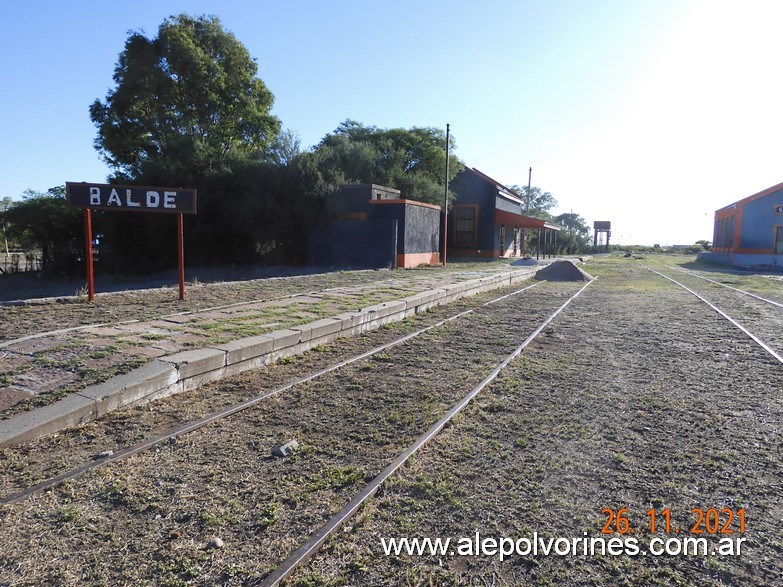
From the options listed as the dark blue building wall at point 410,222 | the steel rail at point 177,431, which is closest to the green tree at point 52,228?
the dark blue building wall at point 410,222

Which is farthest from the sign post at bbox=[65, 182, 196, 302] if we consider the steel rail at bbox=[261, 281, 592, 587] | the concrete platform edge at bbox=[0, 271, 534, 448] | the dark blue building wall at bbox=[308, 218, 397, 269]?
the dark blue building wall at bbox=[308, 218, 397, 269]

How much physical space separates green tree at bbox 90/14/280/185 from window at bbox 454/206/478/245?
13511 mm

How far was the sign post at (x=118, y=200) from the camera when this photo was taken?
8.83 meters

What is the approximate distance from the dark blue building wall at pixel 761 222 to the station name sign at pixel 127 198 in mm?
36697

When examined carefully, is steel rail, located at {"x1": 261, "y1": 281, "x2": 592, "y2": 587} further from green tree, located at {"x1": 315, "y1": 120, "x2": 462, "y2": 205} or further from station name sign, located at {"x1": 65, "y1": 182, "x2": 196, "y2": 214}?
green tree, located at {"x1": 315, "y1": 120, "x2": 462, "y2": 205}

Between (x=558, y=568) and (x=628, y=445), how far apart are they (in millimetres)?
1872

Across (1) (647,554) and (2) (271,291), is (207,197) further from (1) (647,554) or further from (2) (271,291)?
(1) (647,554)

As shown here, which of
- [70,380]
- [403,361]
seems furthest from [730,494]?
[70,380]

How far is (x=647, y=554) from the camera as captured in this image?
289 cm

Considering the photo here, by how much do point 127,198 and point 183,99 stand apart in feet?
75.3

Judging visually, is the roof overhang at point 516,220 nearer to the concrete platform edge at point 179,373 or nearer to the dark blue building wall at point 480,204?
the dark blue building wall at point 480,204

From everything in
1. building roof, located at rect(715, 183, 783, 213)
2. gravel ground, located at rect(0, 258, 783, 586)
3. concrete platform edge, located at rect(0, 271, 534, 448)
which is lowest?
gravel ground, located at rect(0, 258, 783, 586)

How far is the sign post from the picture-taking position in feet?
29.0

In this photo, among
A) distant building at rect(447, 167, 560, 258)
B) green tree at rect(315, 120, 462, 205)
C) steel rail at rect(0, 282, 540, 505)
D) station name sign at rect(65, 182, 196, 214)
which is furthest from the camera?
distant building at rect(447, 167, 560, 258)
